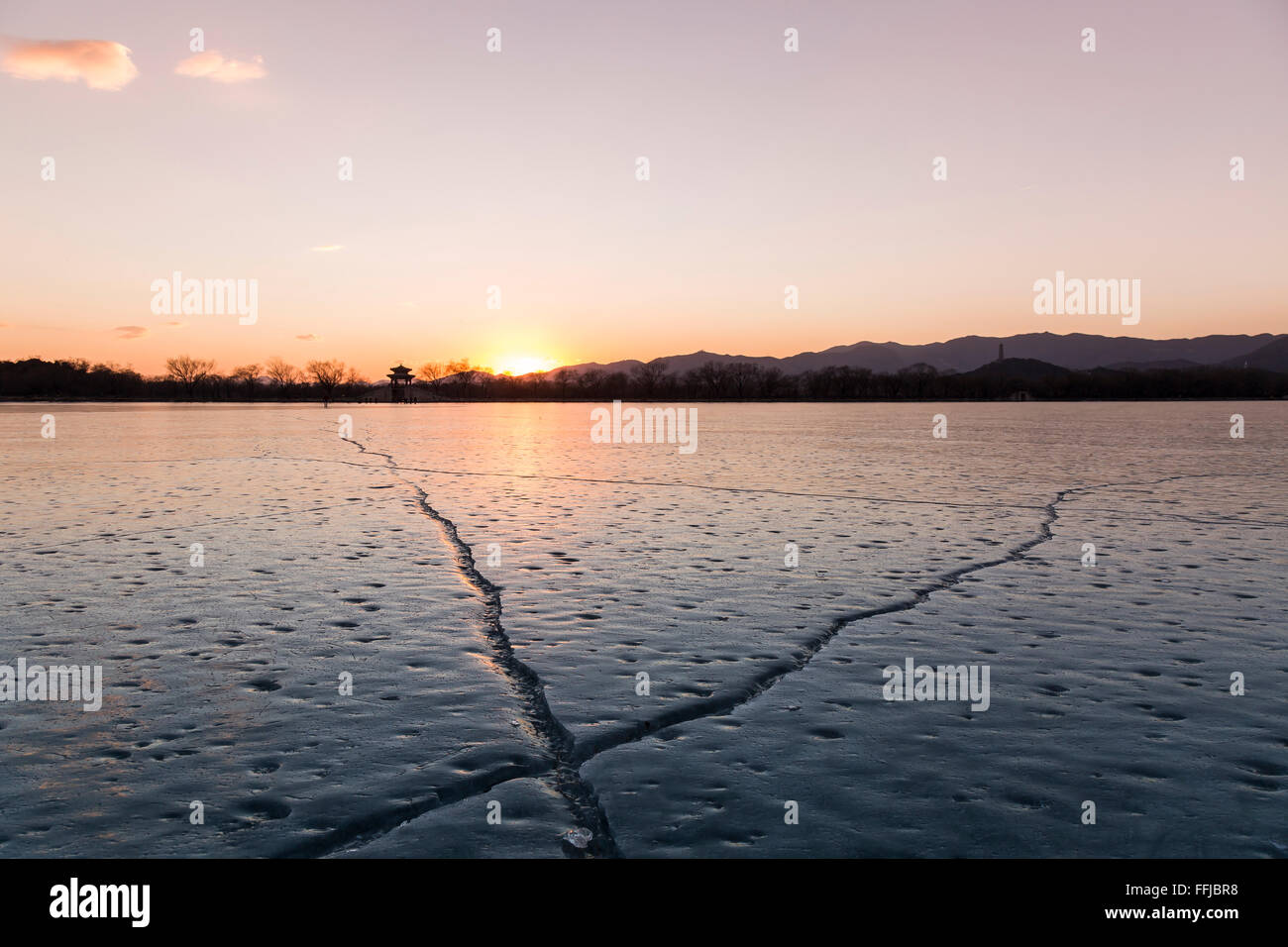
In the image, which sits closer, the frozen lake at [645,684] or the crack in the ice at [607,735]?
the frozen lake at [645,684]

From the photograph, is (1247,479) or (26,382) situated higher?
(26,382)

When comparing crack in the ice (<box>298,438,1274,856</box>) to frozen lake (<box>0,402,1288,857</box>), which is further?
crack in the ice (<box>298,438,1274,856</box>)

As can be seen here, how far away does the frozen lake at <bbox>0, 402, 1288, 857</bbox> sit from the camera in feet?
13.5

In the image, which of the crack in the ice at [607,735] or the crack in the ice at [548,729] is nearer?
the crack in the ice at [548,729]

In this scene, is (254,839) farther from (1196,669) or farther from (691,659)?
(1196,669)

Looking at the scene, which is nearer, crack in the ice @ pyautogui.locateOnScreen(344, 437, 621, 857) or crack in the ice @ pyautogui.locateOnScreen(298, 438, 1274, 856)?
crack in the ice @ pyautogui.locateOnScreen(344, 437, 621, 857)

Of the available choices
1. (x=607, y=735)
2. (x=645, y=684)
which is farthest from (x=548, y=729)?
(x=645, y=684)

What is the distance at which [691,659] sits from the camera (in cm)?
680

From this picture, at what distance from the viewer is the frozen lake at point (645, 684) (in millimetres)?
4102

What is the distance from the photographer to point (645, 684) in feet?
20.4

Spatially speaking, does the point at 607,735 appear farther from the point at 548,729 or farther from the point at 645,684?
the point at 645,684

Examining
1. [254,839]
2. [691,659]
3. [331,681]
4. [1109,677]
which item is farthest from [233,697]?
[1109,677]
